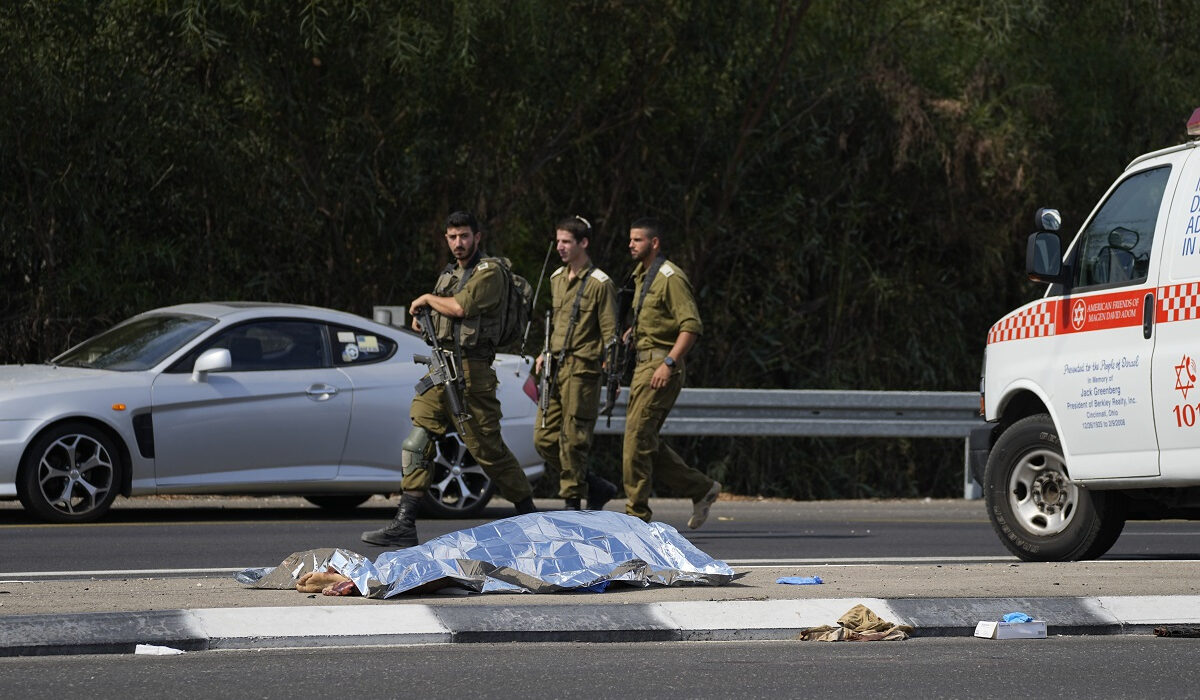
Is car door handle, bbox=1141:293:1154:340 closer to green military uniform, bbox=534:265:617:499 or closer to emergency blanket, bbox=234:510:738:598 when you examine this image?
emergency blanket, bbox=234:510:738:598

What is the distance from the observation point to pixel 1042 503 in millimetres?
10086

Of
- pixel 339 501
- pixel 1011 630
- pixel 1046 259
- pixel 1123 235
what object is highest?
pixel 1123 235

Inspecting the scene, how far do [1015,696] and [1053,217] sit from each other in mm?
4168

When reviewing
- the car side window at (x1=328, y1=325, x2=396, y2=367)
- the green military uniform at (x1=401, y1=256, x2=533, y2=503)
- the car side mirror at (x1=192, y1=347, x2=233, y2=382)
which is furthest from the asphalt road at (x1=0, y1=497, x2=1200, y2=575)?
the car side window at (x1=328, y1=325, x2=396, y2=367)

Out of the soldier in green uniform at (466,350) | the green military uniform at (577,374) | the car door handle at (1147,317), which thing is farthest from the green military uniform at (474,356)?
the car door handle at (1147,317)

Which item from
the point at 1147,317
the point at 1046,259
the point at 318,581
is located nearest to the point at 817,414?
the point at 1046,259

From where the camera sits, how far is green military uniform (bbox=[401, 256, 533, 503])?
10453 mm

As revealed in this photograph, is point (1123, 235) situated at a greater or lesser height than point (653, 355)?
greater

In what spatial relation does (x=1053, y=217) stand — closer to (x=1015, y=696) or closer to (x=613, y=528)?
(x=613, y=528)

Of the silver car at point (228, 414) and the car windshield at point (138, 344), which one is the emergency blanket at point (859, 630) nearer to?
the silver car at point (228, 414)

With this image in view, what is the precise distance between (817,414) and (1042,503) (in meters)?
6.49

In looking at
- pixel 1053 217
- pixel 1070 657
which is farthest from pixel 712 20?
pixel 1070 657

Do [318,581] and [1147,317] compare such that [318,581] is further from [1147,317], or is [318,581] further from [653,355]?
[1147,317]

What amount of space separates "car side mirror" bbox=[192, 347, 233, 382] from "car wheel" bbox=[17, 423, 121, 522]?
2.29 ft
